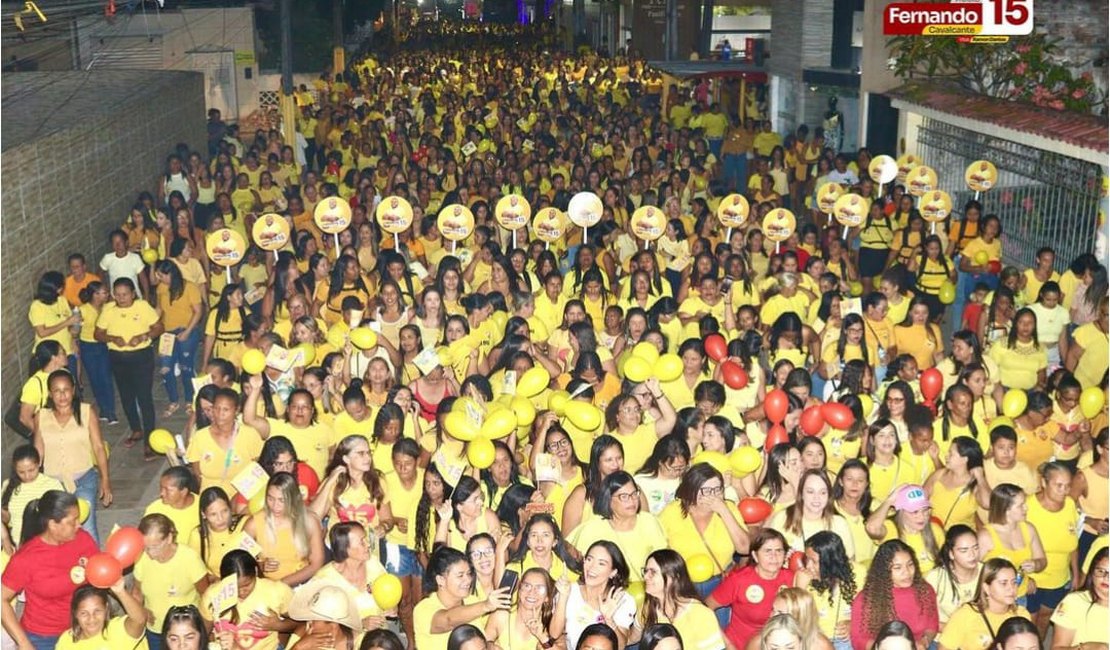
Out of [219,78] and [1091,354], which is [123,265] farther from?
[219,78]

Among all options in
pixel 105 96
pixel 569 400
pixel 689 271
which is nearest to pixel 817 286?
pixel 689 271

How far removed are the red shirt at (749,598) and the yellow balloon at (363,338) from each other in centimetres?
363

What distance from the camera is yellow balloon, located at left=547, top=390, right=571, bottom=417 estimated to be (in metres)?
7.95

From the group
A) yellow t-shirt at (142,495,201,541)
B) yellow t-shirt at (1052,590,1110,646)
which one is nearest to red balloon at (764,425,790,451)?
yellow t-shirt at (1052,590,1110,646)

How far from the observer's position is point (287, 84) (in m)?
25.0

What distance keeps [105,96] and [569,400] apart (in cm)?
1103

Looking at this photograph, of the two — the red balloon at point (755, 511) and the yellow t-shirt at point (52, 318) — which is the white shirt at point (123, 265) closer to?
the yellow t-shirt at point (52, 318)

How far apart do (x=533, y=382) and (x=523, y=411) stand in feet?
1.45

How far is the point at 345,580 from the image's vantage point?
6.06m

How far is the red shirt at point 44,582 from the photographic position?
6.27 m

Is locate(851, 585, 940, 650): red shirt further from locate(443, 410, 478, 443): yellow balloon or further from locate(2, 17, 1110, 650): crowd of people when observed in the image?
locate(443, 410, 478, 443): yellow balloon

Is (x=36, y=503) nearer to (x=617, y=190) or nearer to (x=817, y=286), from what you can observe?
(x=817, y=286)

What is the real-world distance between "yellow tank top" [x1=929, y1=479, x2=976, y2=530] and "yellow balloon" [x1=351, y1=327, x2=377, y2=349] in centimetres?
378

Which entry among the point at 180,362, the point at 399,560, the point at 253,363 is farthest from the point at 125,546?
the point at 180,362
